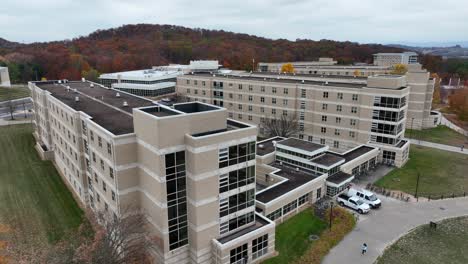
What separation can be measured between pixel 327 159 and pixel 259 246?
2114 centimetres

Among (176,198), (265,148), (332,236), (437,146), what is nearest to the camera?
(176,198)

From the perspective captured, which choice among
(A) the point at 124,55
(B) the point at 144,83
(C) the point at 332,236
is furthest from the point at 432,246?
(A) the point at 124,55

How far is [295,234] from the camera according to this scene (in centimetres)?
3581

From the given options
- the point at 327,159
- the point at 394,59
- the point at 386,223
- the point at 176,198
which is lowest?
the point at 386,223

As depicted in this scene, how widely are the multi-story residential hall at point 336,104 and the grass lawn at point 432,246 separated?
20.0m

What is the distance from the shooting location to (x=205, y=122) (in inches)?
1128

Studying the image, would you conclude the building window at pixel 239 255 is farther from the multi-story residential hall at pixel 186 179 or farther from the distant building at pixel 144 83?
the distant building at pixel 144 83

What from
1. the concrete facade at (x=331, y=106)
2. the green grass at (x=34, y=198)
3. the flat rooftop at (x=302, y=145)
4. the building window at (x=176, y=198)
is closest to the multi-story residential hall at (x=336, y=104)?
the concrete facade at (x=331, y=106)

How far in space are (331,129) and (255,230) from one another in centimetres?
3876

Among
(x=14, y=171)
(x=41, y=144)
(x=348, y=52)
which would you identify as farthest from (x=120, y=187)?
(x=348, y=52)

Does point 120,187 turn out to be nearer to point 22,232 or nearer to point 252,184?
point 252,184

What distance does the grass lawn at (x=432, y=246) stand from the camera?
3191 cm

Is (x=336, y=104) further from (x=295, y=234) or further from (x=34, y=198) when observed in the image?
(x=34, y=198)

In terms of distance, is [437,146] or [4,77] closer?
[437,146]
